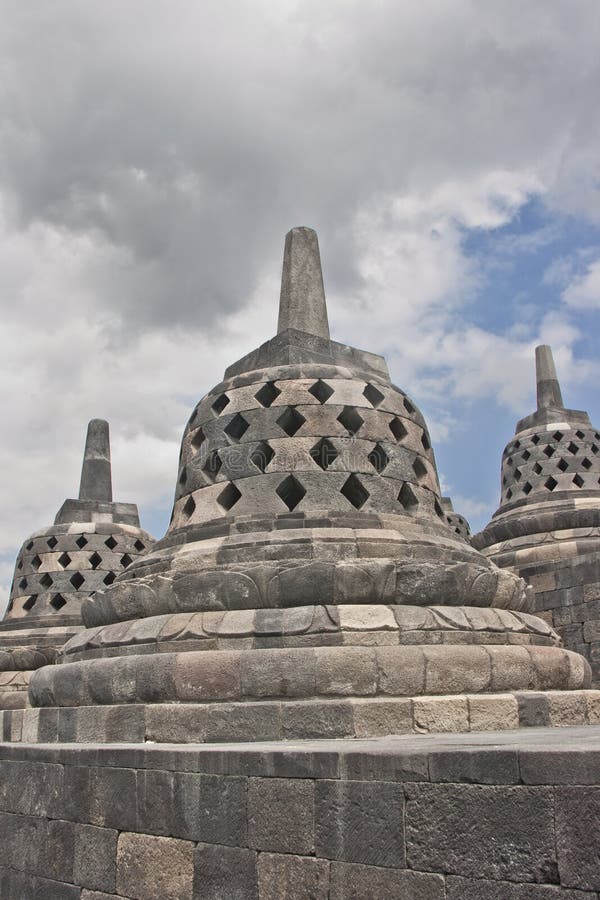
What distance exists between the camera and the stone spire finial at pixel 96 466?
14.7 m

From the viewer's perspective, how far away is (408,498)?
6.58 meters

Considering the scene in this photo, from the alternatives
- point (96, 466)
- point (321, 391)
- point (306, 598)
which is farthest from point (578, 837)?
point (96, 466)

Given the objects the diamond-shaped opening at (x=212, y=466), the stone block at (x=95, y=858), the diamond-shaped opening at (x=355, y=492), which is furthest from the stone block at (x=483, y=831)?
the diamond-shaped opening at (x=212, y=466)

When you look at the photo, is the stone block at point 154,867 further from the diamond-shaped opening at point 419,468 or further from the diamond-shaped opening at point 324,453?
the diamond-shaped opening at point 419,468

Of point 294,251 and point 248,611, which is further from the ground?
point 294,251

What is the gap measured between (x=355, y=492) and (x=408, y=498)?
1.74 ft

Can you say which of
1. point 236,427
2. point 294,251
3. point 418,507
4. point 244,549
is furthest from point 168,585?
point 294,251

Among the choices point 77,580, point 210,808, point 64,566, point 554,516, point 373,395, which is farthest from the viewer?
point 64,566

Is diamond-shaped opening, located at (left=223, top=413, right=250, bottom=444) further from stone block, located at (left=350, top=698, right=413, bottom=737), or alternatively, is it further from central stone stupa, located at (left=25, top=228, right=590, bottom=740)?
stone block, located at (left=350, top=698, right=413, bottom=737)

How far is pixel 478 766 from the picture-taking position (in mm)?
2551

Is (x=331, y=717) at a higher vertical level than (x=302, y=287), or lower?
lower

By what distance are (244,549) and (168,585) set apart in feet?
1.97

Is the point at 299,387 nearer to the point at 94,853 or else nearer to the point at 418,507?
the point at 418,507

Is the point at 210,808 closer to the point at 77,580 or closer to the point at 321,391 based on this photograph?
the point at 321,391
